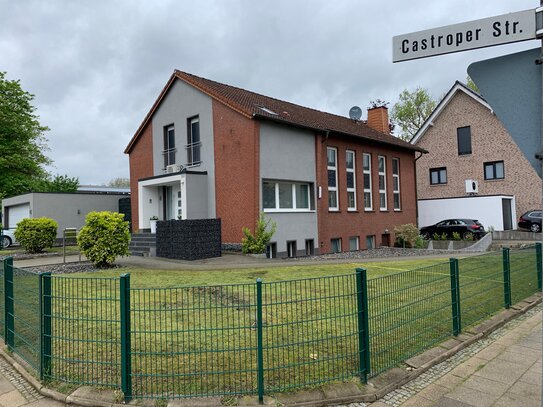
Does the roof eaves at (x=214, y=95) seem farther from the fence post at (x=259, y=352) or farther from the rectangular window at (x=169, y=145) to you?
the fence post at (x=259, y=352)

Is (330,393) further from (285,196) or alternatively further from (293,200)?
(293,200)

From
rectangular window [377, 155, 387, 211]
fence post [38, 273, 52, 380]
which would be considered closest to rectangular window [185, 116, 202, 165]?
rectangular window [377, 155, 387, 211]

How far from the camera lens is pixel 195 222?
14.5 m

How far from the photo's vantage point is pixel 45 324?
14.4 feet

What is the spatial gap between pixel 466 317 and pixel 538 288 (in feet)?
13.0

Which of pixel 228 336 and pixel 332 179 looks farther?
pixel 332 179

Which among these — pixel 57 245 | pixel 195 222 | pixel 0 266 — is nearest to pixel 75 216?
pixel 57 245

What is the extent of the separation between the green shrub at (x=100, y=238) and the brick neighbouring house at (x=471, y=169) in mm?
24241

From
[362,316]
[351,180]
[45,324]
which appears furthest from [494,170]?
[45,324]

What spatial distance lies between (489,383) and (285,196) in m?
13.8

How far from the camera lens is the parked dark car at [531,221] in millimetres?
26812

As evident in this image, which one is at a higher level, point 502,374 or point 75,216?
point 75,216

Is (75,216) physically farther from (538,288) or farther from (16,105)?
(538,288)

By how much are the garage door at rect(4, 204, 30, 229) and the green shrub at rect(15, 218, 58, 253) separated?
27.0 feet
